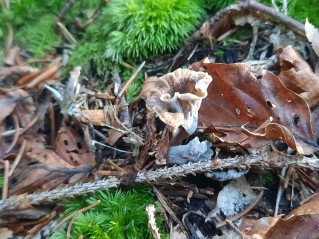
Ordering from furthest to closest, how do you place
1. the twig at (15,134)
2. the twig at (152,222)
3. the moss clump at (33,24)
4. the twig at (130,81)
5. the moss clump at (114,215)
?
the moss clump at (33,24) → the twig at (130,81) → the twig at (15,134) → the moss clump at (114,215) → the twig at (152,222)

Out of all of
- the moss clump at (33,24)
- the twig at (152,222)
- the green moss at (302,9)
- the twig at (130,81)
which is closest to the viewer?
the twig at (152,222)

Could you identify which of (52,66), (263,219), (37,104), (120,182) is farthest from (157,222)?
(52,66)

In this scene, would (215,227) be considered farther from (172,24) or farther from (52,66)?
(52,66)

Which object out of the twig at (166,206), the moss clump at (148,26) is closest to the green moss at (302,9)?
the moss clump at (148,26)

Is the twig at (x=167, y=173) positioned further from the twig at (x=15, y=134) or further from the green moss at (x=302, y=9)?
the green moss at (x=302, y=9)

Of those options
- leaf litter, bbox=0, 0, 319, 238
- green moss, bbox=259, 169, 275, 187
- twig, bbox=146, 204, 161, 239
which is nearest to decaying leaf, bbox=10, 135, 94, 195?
leaf litter, bbox=0, 0, 319, 238

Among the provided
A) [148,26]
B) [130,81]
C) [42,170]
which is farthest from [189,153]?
[148,26]

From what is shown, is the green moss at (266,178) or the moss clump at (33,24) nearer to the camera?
the green moss at (266,178)
